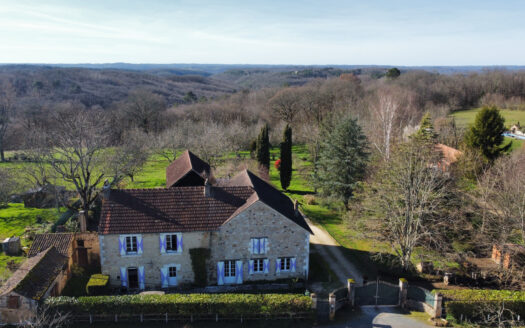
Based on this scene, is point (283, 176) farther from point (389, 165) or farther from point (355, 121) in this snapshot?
point (389, 165)

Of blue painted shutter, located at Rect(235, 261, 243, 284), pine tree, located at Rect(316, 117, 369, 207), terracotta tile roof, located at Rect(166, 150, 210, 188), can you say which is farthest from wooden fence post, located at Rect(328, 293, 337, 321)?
pine tree, located at Rect(316, 117, 369, 207)

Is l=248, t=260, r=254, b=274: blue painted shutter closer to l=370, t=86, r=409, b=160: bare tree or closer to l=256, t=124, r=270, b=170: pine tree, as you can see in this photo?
l=370, t=86, r=409, b=160: bare tree

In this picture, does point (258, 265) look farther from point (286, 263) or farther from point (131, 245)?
point (131, 245)

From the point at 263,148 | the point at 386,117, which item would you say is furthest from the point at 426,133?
the point at 263,148

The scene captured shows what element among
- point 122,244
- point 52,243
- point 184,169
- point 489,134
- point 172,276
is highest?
point 489,134

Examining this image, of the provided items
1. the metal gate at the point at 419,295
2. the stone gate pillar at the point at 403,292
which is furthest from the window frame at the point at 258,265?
the metal gate at the point at 419,295

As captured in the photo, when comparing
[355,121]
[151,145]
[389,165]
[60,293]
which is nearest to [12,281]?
[60,293]
